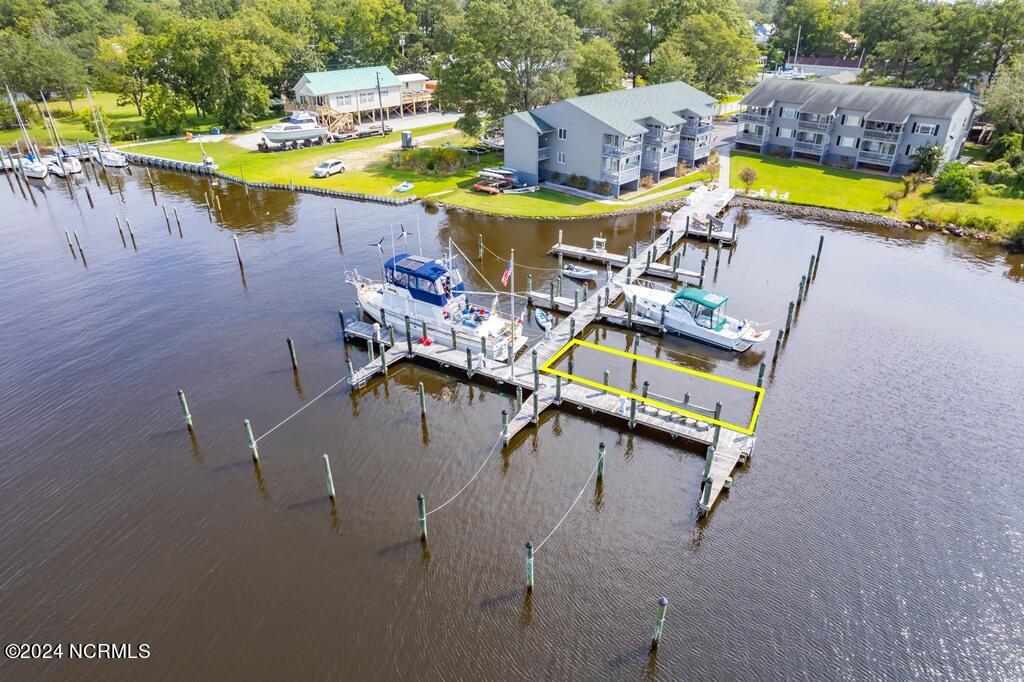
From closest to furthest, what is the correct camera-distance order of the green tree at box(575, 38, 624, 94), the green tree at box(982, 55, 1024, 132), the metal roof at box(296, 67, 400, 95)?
the green tree at box(982, 55, 1024, 132) < the green tree at box(575, 38, 624, 94) < the metal roof at box(296, 67, 400, 95)

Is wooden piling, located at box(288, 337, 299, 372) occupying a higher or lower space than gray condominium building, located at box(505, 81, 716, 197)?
lower

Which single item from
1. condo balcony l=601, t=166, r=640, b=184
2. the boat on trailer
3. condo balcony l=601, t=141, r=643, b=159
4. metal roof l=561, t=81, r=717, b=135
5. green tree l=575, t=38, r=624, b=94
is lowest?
the boat on trailer

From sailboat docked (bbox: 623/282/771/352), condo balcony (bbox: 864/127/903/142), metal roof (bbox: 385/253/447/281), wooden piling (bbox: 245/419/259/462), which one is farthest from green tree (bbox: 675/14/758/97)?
wooden piling (bbox: 245/419/259/462)

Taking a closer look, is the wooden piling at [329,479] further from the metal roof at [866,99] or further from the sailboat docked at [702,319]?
the metal roof at [866,99]

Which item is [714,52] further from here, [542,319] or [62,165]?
[62,165]

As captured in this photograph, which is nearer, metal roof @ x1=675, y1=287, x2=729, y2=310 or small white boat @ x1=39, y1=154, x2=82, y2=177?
metal roof @ x1=675, y1=287, x2=729, y2=310

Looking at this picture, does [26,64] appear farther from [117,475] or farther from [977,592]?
[977,592]

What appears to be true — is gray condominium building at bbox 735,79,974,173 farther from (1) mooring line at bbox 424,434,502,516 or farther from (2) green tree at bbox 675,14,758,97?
(1) mooring line at bbox 424,434,502,516
